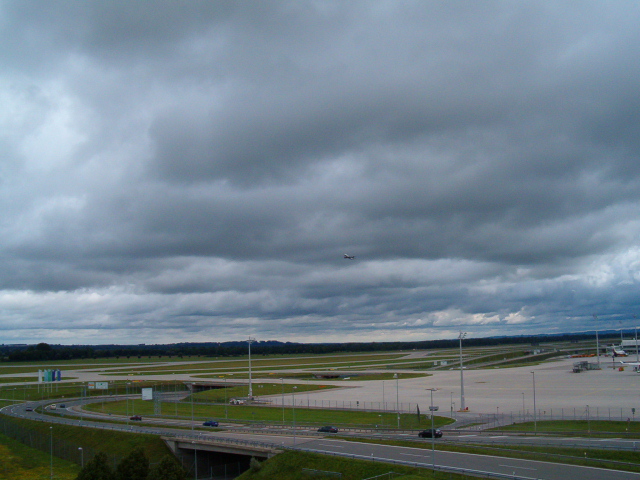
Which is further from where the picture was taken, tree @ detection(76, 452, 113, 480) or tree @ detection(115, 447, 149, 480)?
tree @ detection(115, 447, 149, 480)

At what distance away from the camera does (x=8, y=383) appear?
160 metres

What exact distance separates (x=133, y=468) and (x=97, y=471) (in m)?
3.43

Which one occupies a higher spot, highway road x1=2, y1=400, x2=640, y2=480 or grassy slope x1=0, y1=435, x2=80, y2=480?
highway road x1=2, y1=400, x2=640, y2=480

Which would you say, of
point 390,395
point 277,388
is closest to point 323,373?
point 277,388

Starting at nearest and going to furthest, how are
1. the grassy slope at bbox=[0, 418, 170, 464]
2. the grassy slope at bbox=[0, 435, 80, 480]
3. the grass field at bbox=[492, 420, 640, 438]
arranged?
the grass field at bbox=[492, 420, 640, 438]
the grassy slope at bbox=[0, 435, 80, 480]
the grassy slope at bbox=[0, 418, 170, 464]

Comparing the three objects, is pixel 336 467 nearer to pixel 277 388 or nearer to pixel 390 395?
pixel 390 395

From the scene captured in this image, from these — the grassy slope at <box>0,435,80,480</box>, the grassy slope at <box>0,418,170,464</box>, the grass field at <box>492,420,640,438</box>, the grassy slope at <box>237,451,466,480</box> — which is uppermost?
the grassy slope at <box>237,451,466,480</box>

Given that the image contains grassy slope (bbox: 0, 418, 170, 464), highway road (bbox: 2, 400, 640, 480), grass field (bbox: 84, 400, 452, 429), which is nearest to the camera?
highway road (bbox: 2, 400, 640, 480)

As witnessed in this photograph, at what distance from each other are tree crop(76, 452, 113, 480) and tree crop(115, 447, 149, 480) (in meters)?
1.09

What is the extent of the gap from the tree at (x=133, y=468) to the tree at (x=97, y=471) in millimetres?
1093

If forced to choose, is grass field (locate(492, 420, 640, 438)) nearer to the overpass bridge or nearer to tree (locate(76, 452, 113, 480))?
the overpass bridge

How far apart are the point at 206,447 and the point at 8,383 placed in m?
128

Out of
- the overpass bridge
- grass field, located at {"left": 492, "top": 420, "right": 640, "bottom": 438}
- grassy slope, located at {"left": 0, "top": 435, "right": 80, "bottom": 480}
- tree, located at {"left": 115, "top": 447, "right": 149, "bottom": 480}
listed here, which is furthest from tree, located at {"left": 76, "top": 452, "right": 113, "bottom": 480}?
grass field, located at {"left": 492, "top": 420, "right": 640, "bottom": 438}

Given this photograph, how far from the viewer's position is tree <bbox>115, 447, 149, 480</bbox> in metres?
52.7
